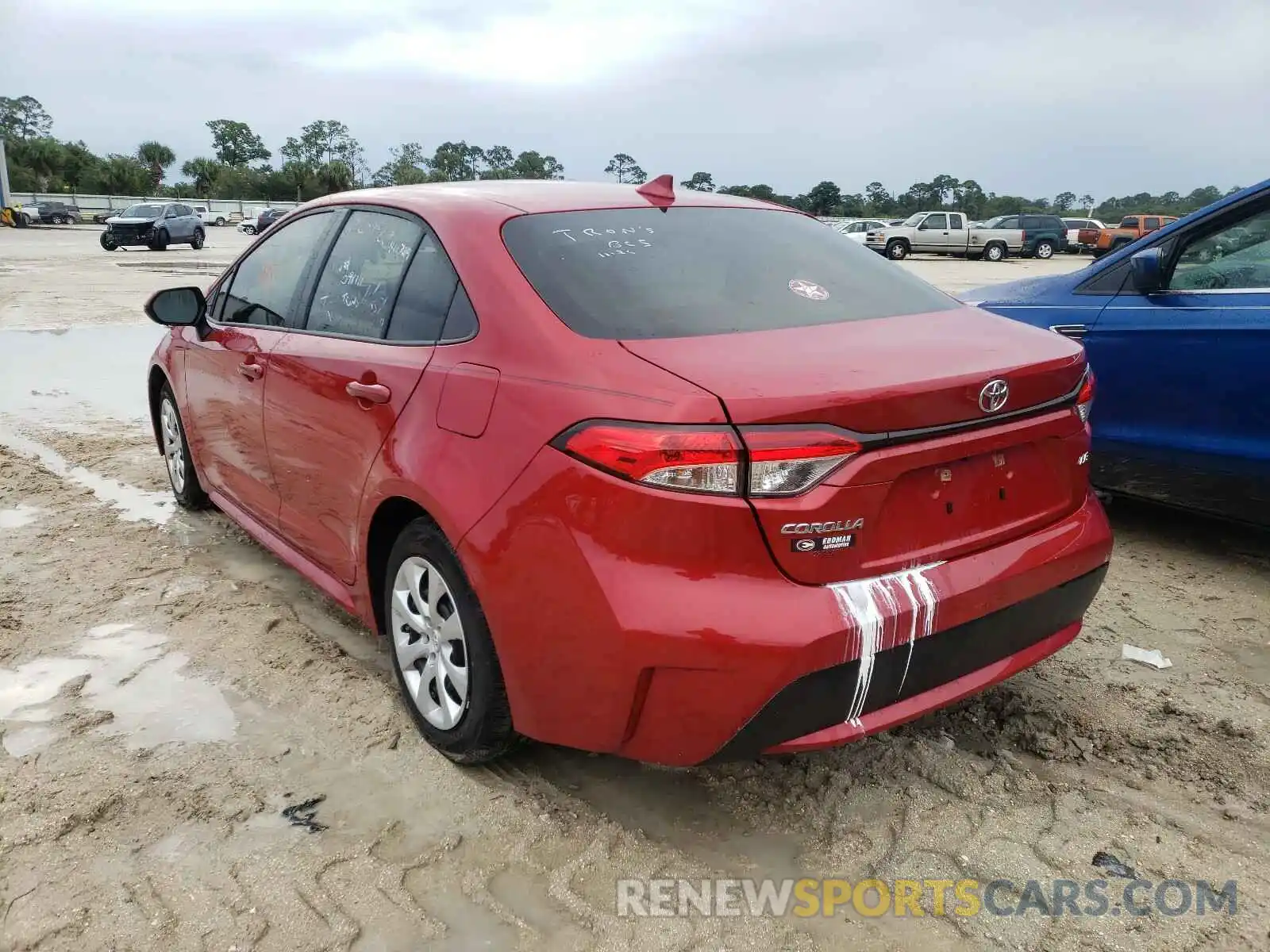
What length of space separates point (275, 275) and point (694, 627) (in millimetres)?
2534

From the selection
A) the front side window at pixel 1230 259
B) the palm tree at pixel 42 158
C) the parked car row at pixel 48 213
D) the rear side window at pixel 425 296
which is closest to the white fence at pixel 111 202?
the parked car row at pixel 48 213

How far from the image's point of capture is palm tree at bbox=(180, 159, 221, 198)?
84.3 m

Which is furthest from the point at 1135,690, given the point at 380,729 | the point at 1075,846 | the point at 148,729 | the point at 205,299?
the point at 205,299

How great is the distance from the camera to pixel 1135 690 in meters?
3.14

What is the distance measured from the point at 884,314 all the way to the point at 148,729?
2.49 meters

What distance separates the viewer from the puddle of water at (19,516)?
4.64m

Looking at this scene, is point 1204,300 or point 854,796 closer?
point 854,796

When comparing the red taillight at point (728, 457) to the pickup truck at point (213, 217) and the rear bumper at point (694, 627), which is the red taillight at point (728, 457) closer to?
the rear bumper at point (694, 627)

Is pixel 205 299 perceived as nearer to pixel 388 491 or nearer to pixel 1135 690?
pixel 388 491

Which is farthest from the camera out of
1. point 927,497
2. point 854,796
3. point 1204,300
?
point 1204,300

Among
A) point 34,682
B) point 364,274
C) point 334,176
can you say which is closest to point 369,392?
point 364,274

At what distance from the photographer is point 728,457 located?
6.42 ft

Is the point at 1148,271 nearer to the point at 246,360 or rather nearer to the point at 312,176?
the point at 246,360

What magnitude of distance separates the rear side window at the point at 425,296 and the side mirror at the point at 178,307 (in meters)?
1.74
